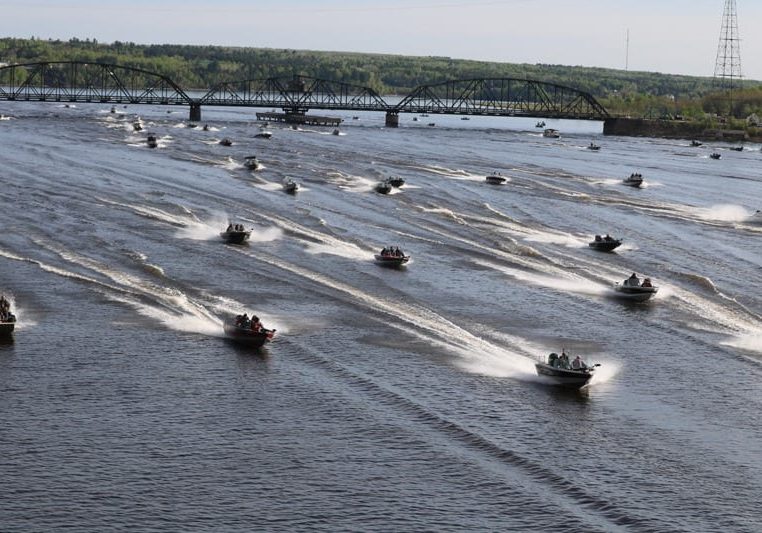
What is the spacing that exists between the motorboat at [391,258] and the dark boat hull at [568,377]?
3715cm

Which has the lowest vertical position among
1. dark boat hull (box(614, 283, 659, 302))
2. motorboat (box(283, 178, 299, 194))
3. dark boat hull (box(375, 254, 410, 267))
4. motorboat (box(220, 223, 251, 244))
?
dark boat hull (box(614, 283, 659, 302))

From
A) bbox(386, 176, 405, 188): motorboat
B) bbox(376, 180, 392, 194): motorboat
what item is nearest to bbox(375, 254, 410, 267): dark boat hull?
bbox(376, 180, 392, 194): motorboat

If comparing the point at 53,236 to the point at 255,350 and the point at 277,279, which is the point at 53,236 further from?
the point at 255,350

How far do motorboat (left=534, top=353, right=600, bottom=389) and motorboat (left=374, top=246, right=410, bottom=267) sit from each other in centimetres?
3651

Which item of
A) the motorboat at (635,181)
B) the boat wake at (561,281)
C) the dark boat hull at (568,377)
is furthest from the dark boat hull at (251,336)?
the motorboat at (635,181)

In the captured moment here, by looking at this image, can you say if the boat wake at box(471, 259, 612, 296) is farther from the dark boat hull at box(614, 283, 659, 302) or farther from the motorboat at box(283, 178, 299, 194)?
the motorboat at box(283, 178, 299, 194)

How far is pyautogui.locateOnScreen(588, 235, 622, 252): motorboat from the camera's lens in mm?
128125

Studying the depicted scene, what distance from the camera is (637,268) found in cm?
12044

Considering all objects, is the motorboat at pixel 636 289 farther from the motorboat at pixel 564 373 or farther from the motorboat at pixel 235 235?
the motorboat at pixel 235 235

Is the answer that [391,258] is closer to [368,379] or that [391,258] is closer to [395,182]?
[368,379]

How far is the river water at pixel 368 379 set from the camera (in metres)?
61.3

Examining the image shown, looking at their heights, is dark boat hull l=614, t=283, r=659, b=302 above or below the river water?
above

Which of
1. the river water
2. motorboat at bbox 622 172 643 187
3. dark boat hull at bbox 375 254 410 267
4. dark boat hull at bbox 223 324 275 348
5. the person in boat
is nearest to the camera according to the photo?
the river water

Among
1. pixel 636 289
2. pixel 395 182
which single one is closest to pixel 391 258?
pixel 636 289
